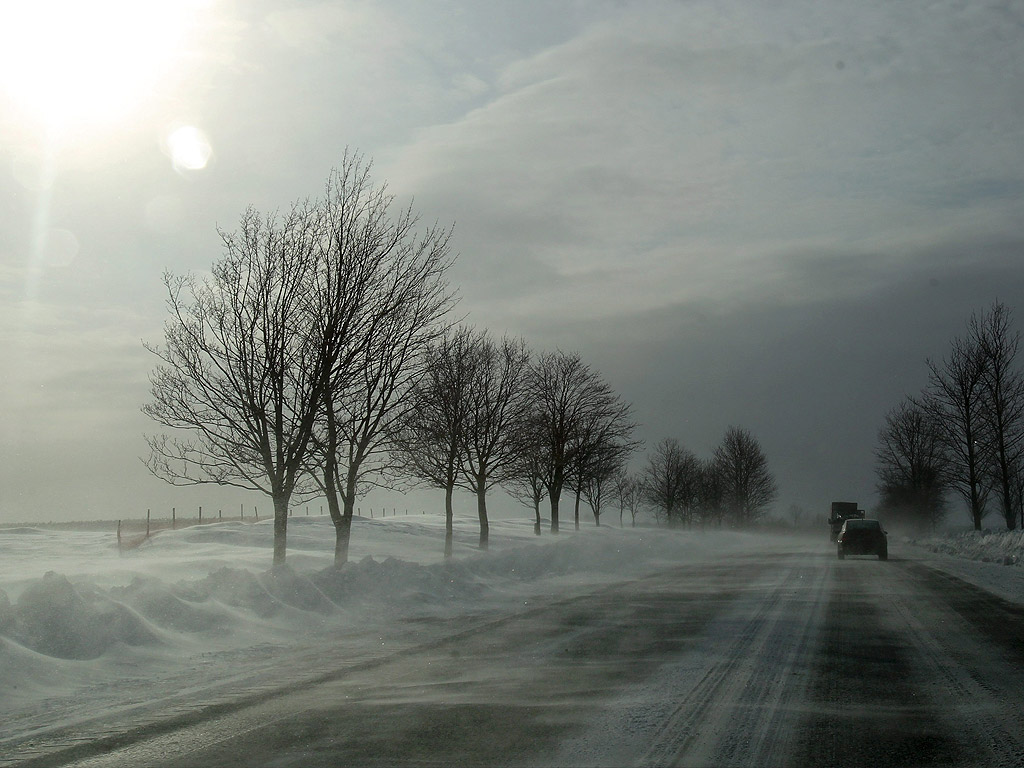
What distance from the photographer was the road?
5.64m

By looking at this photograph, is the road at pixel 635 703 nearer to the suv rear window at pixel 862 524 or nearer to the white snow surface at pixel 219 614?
the white snow surface at pixel 219 614

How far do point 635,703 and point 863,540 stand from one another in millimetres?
29283

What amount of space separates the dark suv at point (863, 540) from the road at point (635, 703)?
69.4 feet

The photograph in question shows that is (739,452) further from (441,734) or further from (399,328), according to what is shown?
(441,734)

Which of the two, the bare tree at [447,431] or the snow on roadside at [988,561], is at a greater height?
the bare tree at [447,431]

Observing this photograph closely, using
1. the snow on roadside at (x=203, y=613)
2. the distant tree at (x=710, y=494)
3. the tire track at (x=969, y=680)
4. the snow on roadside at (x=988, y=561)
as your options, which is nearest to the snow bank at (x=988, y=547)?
the snow on roadside at (x=988, y=561)

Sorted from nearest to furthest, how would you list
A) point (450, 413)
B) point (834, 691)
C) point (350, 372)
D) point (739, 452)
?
point (834, 691) < point (350, 372) < point (450, 413) < point (739, 452)

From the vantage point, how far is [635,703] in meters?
7.06

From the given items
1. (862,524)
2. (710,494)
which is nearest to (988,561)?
(862,524)

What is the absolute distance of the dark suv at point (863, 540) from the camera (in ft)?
108

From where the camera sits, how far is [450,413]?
30844 millimetres

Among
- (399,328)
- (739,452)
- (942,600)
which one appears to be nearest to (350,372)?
(399,328)

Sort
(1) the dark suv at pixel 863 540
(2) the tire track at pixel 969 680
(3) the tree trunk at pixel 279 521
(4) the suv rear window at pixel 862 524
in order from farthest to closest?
(4) the suv rear window at pixel 862 524 → (1) the dark suv at pixel 863 540 → (3) the tree trunk at pixel 279 521 → (2) the tire track at pixel 969 680

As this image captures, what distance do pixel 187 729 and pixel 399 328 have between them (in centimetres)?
1289
